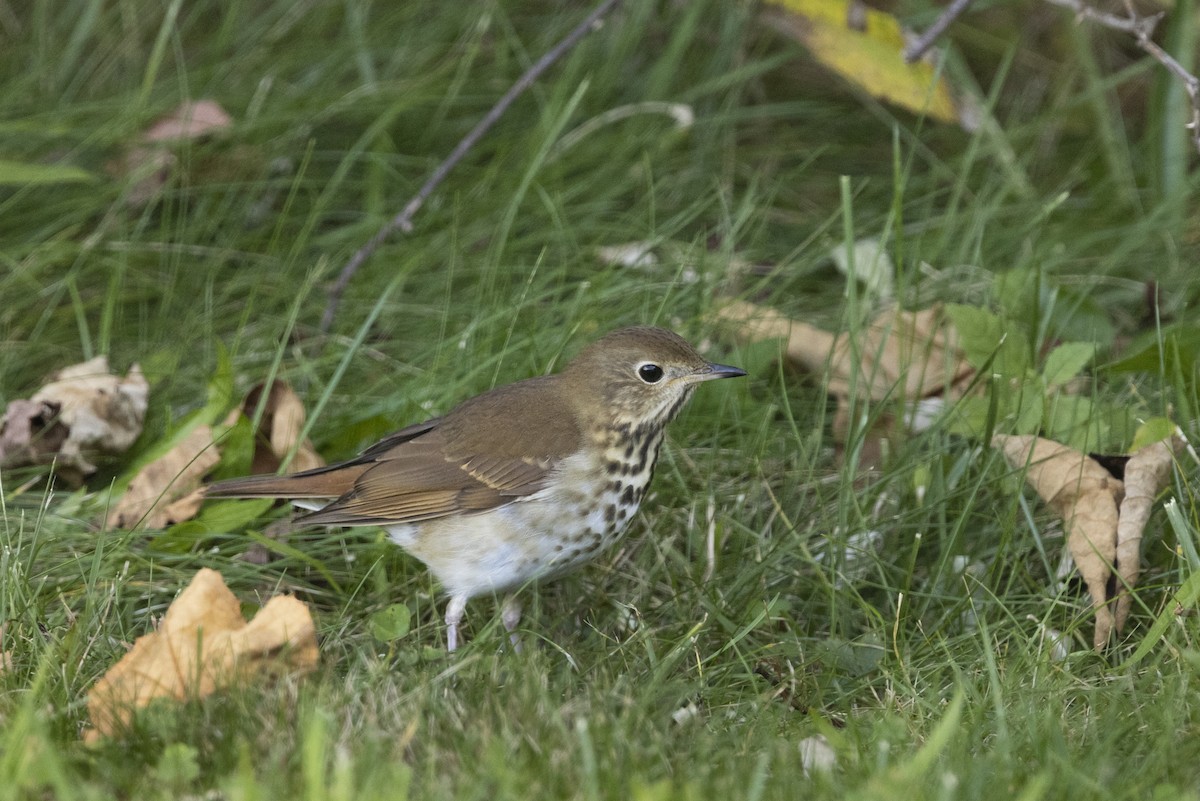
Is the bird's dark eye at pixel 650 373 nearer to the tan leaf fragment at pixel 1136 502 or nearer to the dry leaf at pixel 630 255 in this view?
the dry leaf at pixel 630 255

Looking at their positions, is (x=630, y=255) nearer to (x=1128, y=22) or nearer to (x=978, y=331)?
(x=978, y=331)

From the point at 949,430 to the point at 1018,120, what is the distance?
2317mm

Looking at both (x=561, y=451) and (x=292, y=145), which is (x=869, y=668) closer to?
(x=561, y=451)

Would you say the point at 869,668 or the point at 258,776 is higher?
the point at 258,776

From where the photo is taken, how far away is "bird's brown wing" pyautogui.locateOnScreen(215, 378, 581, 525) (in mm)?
3471

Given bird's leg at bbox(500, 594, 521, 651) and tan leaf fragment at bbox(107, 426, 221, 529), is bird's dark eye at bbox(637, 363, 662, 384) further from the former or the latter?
tan leaf fragment at bbox(107, 426, 221, 529)

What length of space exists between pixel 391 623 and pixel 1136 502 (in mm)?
1694

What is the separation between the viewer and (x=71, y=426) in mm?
3887

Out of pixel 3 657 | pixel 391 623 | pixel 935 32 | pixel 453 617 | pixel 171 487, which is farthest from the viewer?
pixel 935 32

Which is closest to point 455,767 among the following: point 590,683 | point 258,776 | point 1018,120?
point 258,776

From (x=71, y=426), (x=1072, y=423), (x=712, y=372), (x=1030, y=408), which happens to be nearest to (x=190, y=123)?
(x=71, y=426)

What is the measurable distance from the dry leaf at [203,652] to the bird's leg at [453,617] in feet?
1.72

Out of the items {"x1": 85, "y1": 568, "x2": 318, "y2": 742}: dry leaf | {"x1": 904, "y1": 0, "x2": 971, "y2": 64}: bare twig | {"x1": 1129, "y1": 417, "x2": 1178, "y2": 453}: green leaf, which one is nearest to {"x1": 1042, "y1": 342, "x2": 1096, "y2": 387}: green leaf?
{"x1": 1129, "y1": 417, "x2": 1178, "y2": 453}: green leaf

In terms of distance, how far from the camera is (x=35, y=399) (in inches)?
156
